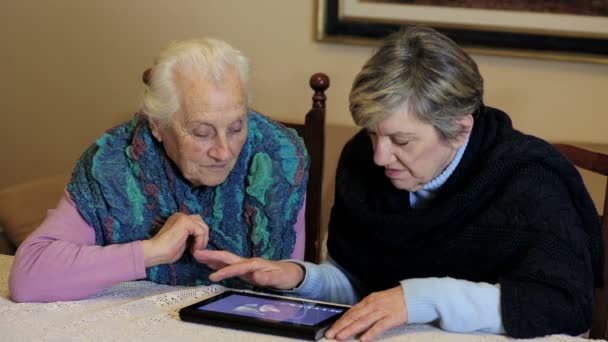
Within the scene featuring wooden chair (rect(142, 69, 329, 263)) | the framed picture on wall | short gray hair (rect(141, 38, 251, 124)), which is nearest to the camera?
short gray hair (rect(141, 38, 251, 124))

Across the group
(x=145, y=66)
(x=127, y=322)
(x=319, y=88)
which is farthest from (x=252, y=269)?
→ (x=145, y=66)

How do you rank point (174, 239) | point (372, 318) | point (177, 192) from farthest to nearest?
point (177, 192) → point (174, 239) → point (372, 318)

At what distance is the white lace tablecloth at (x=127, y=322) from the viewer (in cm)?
144

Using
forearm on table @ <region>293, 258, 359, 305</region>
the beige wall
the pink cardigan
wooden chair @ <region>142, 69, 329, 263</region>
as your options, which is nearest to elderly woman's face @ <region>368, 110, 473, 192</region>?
forearm on table @ <region>293, 258, 359, 305</region>

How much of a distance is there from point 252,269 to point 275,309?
18cm

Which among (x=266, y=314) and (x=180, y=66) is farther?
(x=180, y=66)

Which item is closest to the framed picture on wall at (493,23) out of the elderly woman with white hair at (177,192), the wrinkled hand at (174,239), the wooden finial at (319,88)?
the wooden finial at (319,88)

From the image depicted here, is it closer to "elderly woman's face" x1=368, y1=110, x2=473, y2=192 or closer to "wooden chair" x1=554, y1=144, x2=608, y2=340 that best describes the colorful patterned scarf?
"elderly woman's face" x1=368, y1=110, x2=473, y2=192

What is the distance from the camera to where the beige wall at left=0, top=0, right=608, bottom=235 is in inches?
107

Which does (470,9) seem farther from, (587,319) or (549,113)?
(587,319)

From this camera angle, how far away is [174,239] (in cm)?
171

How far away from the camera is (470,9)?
108 inches

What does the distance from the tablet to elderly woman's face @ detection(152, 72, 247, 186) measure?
345 mm

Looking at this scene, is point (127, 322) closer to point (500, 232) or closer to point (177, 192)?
point (177, 192)
